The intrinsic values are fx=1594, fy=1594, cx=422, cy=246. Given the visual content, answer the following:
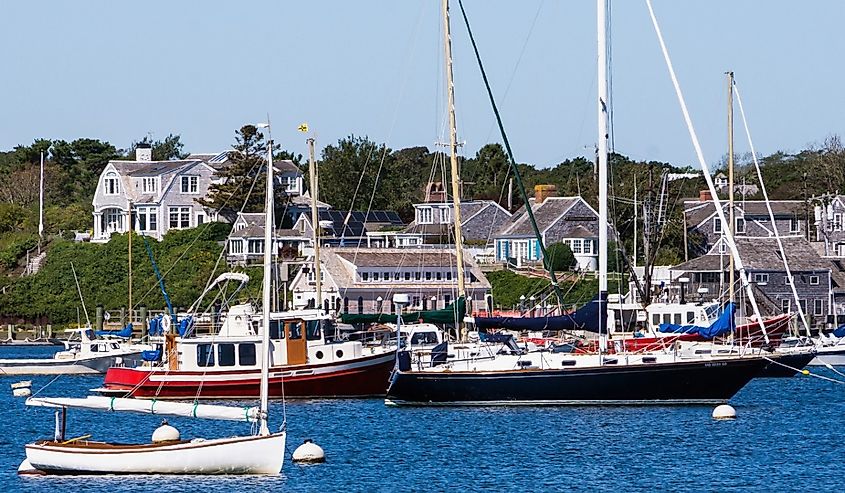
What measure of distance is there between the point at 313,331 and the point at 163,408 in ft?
62.8

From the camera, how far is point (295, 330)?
51531 mm

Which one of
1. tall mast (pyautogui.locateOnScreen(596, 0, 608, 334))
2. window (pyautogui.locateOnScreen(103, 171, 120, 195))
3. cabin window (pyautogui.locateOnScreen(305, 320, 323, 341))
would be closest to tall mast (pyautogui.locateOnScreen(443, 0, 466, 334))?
cabin window (pyautogui.locateOnScreen(305, 320, 323, 341))

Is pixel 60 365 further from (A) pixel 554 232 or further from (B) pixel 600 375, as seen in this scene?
(A) pixel 554 232

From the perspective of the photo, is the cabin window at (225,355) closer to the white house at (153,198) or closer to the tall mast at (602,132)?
the tall mast at (602,132)

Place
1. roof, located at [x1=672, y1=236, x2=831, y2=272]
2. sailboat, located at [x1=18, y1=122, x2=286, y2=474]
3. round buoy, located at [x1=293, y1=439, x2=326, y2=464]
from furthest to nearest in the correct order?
1. roof, located at [x1=672, y1=236, x2=831, y2=272]
2. round buoy, located at [x1=293, y1=439, x2=326, y2=464]
3. sailboat, located at [x1=18, y1=122, x2=286, y2=474]

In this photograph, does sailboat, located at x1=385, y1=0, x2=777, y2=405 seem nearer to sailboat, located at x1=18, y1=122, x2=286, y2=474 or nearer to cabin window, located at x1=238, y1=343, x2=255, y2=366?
cabin window, located at x1=238, y1=343, x2=255, y2=366

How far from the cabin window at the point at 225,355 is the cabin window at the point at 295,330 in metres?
1.92

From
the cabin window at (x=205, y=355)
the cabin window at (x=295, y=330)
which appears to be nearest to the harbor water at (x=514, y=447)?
A: the cabin window at (x=295, y=330)

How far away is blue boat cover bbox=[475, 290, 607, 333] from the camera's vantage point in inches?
1834

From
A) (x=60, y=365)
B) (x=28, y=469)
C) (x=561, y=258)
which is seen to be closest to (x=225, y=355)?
(x=28, y=469)

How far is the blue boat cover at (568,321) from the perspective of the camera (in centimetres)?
4659

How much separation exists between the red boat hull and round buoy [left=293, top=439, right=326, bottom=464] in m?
12.8

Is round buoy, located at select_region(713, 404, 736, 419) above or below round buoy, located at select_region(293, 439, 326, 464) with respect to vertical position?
above

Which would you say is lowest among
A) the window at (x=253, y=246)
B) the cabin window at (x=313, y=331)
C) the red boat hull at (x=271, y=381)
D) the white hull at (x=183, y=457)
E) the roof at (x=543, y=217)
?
the white hull at (x=183, y=457)
